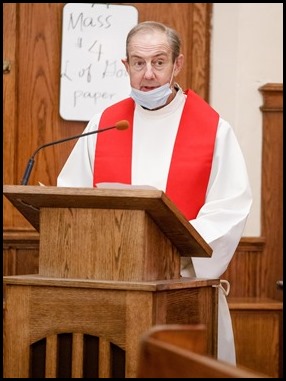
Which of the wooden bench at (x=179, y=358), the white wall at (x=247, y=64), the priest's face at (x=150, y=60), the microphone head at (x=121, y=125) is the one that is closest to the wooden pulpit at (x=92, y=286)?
the microphone head at (x=121, y=125)

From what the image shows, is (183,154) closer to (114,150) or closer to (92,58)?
(114,150)

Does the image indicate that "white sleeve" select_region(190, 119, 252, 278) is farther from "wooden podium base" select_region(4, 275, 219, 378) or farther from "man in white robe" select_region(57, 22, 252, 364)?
"wooden podium base" select_region(4, 275, 219, 378)

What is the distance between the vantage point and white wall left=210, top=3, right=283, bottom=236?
5781 mm

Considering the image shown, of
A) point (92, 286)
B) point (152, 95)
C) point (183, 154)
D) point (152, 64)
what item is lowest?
point (92, 286)

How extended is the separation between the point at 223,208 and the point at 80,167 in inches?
27.9

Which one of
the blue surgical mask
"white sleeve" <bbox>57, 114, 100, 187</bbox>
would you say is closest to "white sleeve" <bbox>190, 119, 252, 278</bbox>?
the blue surgical mask

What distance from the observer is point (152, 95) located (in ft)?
14.0

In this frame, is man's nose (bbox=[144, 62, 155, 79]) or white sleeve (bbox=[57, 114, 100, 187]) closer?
man's nose (bbox=[144, 62, 155, 79])

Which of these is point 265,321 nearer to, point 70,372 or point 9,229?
point 9,229

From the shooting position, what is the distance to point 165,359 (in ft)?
5.79

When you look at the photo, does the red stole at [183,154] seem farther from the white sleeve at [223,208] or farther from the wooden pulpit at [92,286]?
the wooden pulpit at [92,286]

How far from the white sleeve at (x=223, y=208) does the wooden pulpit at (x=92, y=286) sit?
0.43 metres

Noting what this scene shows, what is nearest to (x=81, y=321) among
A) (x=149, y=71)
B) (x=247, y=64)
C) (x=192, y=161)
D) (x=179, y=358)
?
(x=192, y=161)

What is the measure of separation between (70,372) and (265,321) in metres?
2.28
